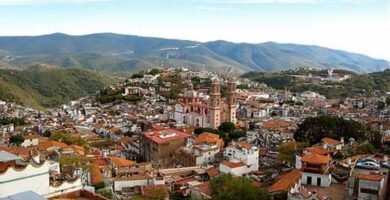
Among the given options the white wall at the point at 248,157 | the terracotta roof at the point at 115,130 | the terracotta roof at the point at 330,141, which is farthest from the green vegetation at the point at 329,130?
the terracotta roof at the point at 115,130

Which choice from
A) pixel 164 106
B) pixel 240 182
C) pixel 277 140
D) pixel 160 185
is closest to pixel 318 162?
pixel 240 182

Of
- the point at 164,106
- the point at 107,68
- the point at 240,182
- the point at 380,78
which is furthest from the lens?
the point at 107,68

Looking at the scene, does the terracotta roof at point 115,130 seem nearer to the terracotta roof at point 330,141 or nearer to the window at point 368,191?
the terracotta roof at point 330,141

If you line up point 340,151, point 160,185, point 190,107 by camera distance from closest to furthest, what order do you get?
point 160,185
point 340,151
point 190,107

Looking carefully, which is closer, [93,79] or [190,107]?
[190,107]

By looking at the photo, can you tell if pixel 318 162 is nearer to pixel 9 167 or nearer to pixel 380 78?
pixel 9 167

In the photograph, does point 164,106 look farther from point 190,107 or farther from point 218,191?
point 218,191

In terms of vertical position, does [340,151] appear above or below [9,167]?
below
